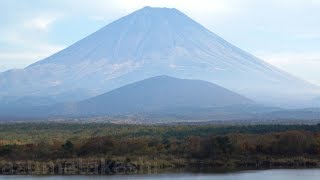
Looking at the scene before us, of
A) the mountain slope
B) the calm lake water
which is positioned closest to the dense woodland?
the calm lake water

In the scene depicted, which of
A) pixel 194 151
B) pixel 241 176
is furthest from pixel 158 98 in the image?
pixel 241 176

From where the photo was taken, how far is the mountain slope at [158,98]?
6043 inches

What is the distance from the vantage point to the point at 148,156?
42.7 m

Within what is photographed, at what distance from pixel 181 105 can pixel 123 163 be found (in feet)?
380

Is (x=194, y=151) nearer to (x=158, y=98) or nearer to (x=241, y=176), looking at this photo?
(x=241, y=176)

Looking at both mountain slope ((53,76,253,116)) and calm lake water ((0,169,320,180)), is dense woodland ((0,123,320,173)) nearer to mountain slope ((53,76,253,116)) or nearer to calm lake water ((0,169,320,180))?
calm lake water ((0,169,320,180))

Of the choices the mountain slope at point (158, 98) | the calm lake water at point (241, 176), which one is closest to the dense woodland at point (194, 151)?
the calm lake water at point (241, 176)

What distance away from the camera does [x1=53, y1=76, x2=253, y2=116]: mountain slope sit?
15350cm

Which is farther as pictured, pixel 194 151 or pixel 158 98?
pixel 158 98

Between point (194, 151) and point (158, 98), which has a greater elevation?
point (158, 98)

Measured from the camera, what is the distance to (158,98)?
167500 mm

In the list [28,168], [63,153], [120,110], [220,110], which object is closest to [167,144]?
[63,153]

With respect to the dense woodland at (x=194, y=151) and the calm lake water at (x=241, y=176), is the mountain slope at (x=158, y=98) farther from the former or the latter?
the calm lake water at (x=241, y=176)

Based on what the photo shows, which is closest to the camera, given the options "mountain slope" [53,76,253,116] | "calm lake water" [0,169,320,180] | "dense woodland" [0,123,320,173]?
"calm lake water" [0,169,320,180]
